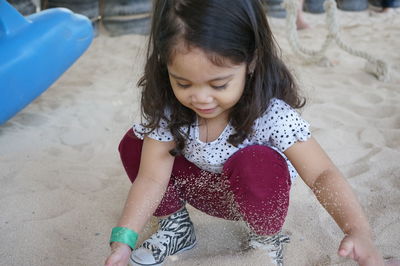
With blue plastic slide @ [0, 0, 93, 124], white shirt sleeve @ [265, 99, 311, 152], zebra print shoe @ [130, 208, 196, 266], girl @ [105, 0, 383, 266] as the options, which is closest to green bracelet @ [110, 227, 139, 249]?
girl @ [105, 0, 383, 266]

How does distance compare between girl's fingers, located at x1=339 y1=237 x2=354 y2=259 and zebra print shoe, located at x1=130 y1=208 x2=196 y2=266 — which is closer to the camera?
girl's fingers, located at x1=339 y1=237 x2=354 y2=259

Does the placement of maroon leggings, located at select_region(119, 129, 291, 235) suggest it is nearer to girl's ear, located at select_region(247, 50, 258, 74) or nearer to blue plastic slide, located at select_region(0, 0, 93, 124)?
girl's ear, located at select_region(247, 50, 258, 74)

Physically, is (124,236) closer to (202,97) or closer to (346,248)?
(202,97)

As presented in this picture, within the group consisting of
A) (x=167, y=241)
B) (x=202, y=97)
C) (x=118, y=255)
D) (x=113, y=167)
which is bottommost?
(x=113, y=167)

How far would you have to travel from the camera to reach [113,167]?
160 centimetres

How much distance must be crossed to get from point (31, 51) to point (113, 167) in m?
0.55

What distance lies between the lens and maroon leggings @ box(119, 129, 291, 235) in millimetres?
1034

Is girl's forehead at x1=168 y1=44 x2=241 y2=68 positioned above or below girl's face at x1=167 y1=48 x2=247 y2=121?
above

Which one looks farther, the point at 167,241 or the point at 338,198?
the point at 167,241

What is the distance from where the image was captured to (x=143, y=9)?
3.16 metres

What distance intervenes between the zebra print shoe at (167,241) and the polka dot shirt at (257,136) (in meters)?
0.16

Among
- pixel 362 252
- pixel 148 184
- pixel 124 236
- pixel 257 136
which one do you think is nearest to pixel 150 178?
pixel 148 184

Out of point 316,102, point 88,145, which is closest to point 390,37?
point 316,102

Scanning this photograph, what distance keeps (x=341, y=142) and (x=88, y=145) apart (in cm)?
91
